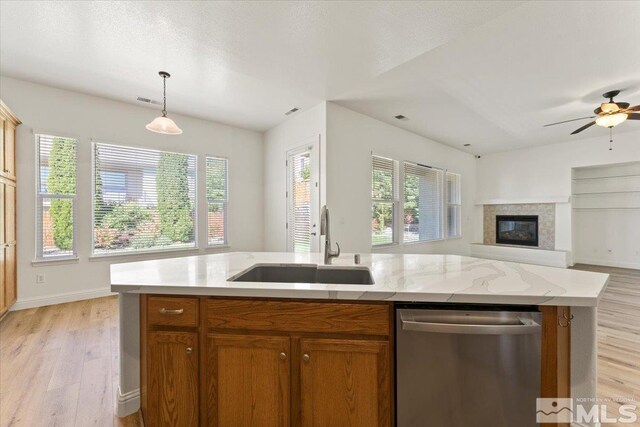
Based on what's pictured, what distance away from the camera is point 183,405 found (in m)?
1.28

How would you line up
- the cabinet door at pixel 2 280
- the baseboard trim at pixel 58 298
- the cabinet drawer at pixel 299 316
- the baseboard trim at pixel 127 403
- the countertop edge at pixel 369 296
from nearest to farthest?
the countertop edge at pixel 369 296 → the cabinet drawer at pixel 299 316 → the baseboard trim at pixel 127 403 → the cabinet door at pixel 2 280 → the baseboard trim at pixel 58 298

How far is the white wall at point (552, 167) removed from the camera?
5.59 meters

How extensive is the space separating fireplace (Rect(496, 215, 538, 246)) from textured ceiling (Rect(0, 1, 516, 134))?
615 centimetres

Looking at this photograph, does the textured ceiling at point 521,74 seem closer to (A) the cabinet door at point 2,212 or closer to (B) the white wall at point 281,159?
(B) the white wall at point 281,159

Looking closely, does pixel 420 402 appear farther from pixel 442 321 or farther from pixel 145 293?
pixel 145 293

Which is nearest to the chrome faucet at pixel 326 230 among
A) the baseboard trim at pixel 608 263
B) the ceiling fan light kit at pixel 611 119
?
the ceiling fan light kit at pixel 611 119

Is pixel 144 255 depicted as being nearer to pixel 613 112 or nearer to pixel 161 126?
pixel 161 126

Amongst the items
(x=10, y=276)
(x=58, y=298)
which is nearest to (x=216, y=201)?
(x=58, y=298)

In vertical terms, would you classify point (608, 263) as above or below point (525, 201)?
below

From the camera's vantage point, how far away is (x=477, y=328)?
1084 mm

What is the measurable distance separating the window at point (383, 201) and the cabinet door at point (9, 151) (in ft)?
15.1

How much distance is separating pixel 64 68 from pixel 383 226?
186 inches

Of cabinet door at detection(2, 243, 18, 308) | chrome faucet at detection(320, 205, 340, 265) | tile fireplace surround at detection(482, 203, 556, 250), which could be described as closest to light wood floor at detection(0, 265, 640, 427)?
cabinet door at detection(2, 243, 18, 308)

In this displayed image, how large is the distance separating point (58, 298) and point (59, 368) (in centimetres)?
197
